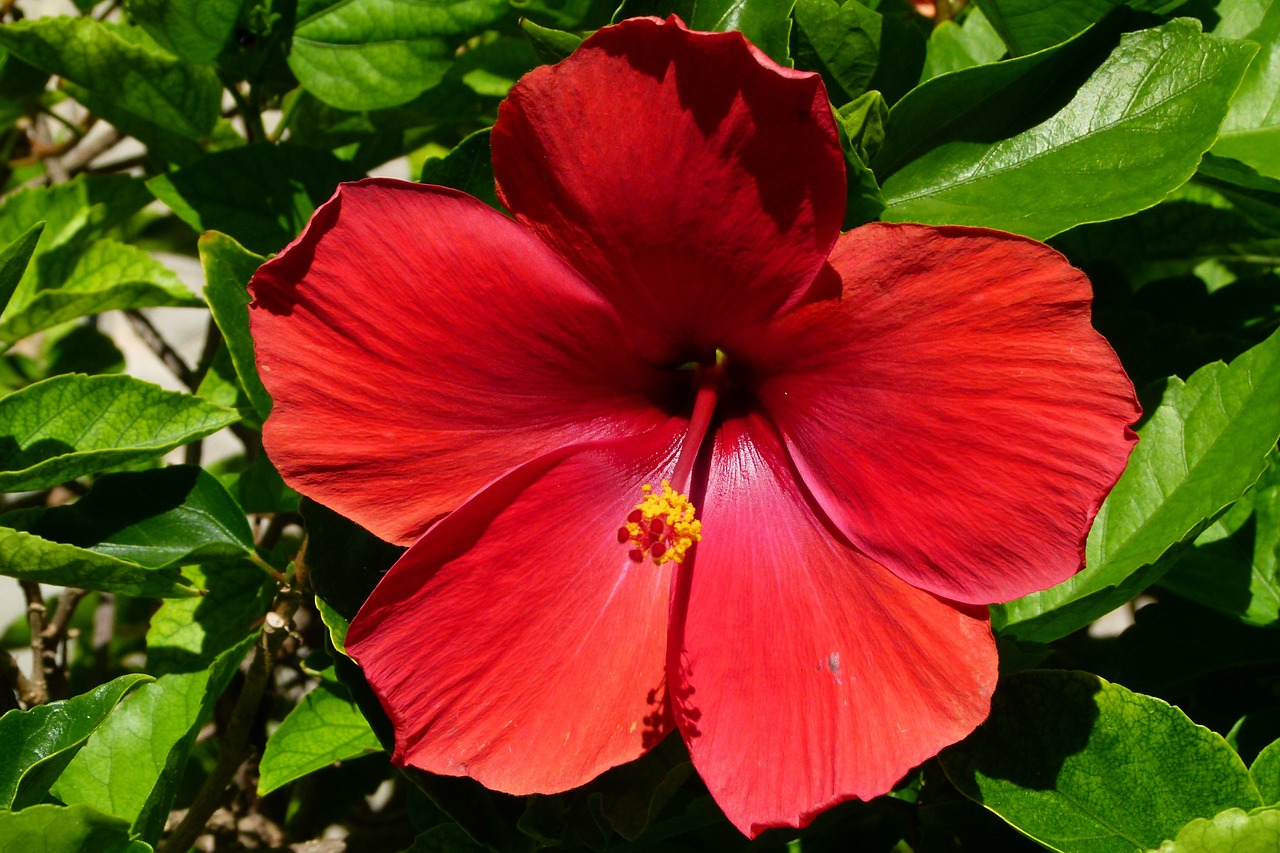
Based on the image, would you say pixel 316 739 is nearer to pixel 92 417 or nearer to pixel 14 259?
pixel 92 417

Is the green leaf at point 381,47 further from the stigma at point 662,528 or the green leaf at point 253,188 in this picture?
the stigma at point 662,528

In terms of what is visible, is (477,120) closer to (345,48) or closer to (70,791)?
(345,48)

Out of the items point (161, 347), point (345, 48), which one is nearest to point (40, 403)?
point (345, 48)

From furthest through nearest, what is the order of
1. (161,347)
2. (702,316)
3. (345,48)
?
(161,347) → (345,48) → (702,316)

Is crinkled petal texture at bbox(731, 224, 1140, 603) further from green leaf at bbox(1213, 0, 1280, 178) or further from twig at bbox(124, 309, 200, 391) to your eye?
twig at bbox(124, 309, 200, 391)

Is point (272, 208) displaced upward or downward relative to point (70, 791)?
upward

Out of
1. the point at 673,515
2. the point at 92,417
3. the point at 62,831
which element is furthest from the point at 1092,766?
the point at 92,417
